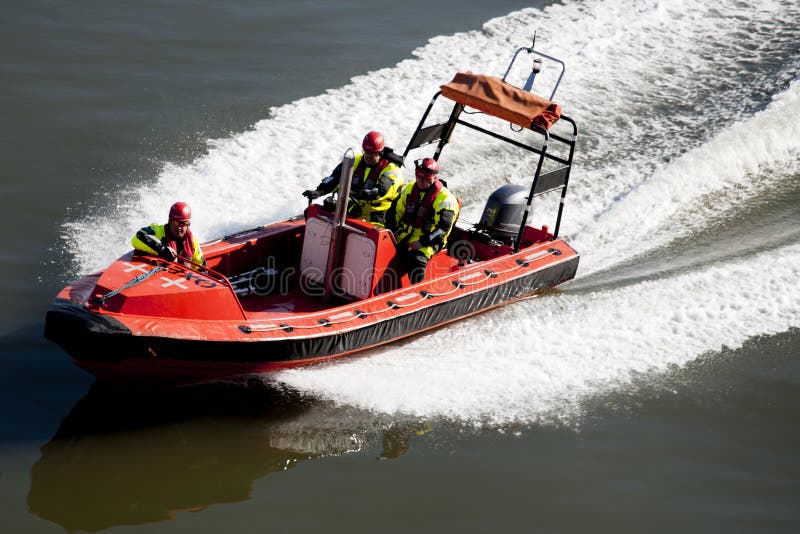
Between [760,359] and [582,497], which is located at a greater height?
[760,359]

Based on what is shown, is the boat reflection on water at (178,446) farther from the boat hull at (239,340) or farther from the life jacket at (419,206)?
the life jacket at (419,206)

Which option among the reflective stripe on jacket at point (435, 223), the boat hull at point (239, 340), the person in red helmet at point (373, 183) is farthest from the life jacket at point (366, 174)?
the boat hull at point (239, 340)

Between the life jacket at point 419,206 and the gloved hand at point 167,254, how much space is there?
184cm

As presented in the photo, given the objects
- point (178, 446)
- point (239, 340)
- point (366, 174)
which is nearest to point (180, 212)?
point (239, 340)

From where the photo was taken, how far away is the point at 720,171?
8891mm

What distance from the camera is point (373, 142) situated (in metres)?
7.01

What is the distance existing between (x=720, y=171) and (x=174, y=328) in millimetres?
5606

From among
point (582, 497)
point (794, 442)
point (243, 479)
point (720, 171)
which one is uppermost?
point (720, 171)

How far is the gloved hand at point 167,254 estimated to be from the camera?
6.15 m

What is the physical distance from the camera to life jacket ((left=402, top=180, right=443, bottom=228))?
7.00 meters

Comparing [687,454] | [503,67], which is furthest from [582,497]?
[503,67]

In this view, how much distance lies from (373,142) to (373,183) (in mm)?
352

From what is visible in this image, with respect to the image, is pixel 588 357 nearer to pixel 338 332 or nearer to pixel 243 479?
pixel 338 332

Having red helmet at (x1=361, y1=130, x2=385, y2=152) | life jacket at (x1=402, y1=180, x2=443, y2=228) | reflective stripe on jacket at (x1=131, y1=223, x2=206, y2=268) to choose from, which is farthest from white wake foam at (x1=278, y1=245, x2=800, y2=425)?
red helmet at (x1=361, y1=130, x2=385, y2=152)
